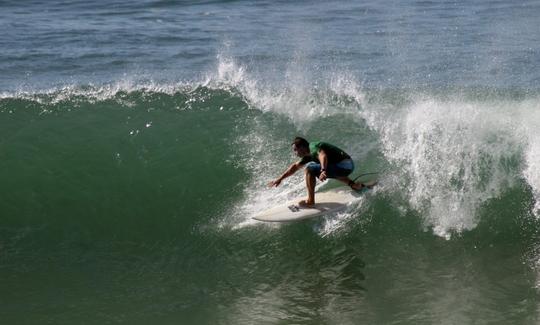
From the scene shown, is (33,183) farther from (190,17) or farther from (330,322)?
(190,17)

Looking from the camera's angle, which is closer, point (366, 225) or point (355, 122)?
point (366, 225)

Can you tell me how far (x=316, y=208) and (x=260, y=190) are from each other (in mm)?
1322

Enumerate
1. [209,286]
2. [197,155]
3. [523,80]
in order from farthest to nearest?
1. [523,80]
2. [197,155]
3. [209,286]

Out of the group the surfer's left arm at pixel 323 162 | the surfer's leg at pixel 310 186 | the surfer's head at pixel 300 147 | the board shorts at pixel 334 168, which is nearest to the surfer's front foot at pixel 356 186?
the board shorts at pixel 334 168

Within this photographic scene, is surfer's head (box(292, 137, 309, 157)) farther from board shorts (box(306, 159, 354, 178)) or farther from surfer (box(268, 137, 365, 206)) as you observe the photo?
board shorts (box(306, 159, 354, 178))

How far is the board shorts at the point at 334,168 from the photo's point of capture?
410 inches

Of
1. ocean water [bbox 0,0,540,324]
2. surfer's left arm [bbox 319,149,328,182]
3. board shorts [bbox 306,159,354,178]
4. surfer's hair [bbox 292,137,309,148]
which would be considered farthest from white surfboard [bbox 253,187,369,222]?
surfer's hair [bbox 292,137,309,148]

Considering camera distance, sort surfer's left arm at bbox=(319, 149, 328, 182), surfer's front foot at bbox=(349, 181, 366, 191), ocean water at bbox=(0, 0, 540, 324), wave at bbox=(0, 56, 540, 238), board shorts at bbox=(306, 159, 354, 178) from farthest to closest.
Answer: wave at bbox=(0, 56, 540, 238) → surfer's front foot at bbox=(349, 181, 366, 191) → board shorts at bbox=(306, 159, 354, 178) → surfer's left arm at bbox=(319, 149, 328, 182) → ocean water at bbox=(0, 0, 540, 324)

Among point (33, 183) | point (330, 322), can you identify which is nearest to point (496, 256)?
point (330, 322)

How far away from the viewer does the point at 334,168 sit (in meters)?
10.6

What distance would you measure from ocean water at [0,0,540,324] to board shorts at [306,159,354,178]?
0.56 m

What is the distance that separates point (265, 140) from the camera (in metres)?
13.1

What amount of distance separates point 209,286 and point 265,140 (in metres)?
4.17

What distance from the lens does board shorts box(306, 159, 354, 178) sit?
34.2 feet
